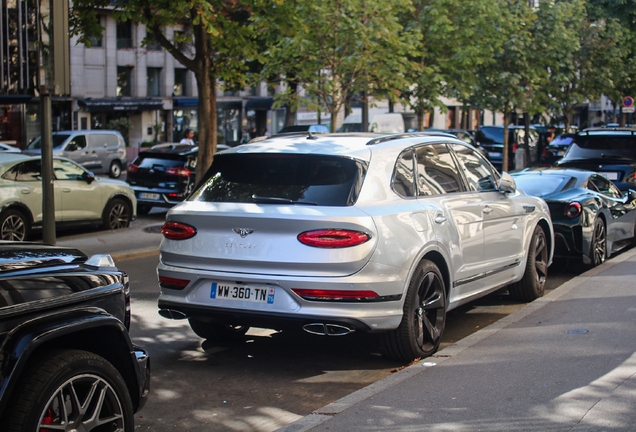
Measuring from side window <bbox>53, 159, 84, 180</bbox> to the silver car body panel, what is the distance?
8.99m

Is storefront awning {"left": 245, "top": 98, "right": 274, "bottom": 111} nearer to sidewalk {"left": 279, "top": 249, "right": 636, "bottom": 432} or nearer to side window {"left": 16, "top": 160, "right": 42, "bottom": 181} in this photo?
side window {"left": 16, "top": 160, "right": 42, "bottom": 181}

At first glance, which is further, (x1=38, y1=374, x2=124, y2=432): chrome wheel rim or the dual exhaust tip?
the dual exhaust tip

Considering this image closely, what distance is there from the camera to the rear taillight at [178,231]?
6305 millimetres

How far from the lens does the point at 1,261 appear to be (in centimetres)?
379

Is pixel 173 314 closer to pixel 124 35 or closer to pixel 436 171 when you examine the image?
pixel 436 171

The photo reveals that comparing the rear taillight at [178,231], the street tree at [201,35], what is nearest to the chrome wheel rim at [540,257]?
the rear taillight at [178,231]

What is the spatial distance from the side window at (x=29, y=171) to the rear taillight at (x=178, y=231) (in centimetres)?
824

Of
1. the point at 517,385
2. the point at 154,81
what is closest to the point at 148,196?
the point at 517,385

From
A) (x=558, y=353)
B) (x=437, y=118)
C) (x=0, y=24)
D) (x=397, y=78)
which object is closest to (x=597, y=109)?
(x=437, y=118)

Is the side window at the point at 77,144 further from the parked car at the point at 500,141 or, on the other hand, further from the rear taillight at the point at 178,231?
the rear taillight at the point at 178,231

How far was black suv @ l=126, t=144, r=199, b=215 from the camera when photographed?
18.3 metres

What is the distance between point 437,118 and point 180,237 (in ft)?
211

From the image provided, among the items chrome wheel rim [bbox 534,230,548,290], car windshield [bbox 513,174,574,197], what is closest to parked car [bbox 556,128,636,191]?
car windshield [bbox 513,174,574,197]

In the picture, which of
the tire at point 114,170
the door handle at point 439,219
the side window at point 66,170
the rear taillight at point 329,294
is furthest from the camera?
the tire at point 114,170
